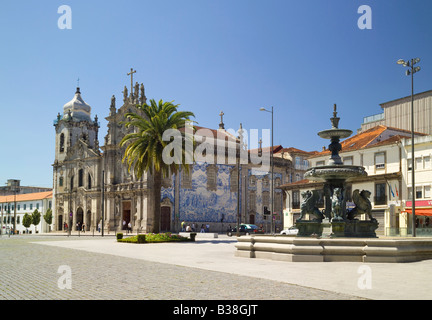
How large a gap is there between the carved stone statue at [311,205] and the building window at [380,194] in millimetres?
23216

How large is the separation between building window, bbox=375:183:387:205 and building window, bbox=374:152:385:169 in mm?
1649

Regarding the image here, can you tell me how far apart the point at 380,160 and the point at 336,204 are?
25.1 m

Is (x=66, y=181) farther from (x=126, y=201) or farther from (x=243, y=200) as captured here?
(x=243, y=200)

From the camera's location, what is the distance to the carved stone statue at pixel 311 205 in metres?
18.0

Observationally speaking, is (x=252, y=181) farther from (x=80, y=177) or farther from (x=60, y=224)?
(x=60, y=224)

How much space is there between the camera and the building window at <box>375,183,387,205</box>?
39.0 meters

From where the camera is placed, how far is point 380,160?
131ft

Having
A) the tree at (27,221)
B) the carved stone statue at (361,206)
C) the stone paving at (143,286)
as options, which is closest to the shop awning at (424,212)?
the carved stone statue at (361,206)

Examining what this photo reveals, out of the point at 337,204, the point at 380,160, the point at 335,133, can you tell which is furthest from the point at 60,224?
the point at 337,204

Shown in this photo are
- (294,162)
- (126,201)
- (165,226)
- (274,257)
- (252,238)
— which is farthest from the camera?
(294,162)

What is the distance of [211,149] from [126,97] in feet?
44.8

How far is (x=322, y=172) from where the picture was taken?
17.7m

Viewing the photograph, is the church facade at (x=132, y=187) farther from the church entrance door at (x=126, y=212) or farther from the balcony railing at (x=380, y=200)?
the balcony railing at (x=380, y=200)

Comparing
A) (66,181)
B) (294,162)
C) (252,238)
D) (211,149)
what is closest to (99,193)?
(66,181)
